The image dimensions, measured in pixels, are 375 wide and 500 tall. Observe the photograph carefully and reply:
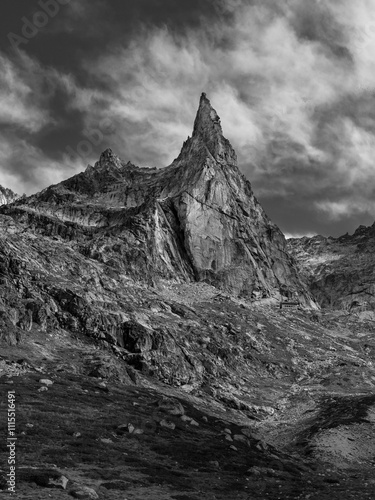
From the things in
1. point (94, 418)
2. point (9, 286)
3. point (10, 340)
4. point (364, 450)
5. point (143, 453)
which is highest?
point (9, 286)

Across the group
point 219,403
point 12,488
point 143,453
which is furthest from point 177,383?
point 12,488

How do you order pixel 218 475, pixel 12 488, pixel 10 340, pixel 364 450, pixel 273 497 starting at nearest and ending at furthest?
1. pixel 12 488
2. pixel 273 497
3. pixel 218 475
4. pixel 364 450
5. pixel 10 340

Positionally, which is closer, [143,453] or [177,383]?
[143,453]

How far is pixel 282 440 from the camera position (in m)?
114

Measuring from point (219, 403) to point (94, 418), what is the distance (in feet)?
201

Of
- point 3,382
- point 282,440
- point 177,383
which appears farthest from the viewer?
point 177,383

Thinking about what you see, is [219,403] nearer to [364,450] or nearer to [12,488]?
[364,450]

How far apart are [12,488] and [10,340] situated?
85.5 m

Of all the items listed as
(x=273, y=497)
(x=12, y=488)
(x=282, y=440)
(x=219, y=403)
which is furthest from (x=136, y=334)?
(x=12, y=488)

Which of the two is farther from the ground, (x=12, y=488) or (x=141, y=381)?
(x=141, y=381)
